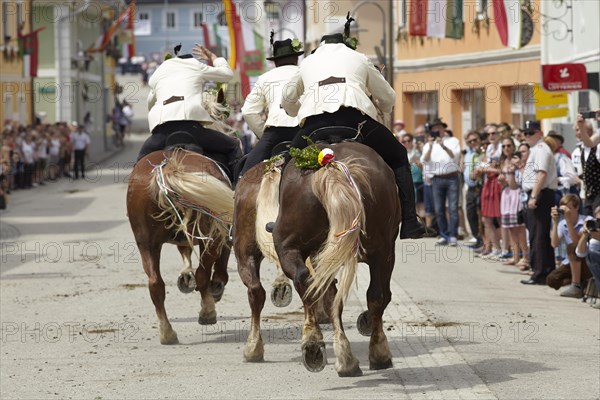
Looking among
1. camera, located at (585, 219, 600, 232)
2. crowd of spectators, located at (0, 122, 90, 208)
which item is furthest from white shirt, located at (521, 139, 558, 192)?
crowd of spectators, located at (0, 122, 90, 208)

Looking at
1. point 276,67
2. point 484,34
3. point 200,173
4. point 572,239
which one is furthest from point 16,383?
point 484,34

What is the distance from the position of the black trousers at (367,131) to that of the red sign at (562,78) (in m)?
8.62

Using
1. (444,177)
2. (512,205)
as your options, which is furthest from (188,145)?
(444,177)

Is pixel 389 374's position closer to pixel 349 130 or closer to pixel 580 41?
pixel 349 130

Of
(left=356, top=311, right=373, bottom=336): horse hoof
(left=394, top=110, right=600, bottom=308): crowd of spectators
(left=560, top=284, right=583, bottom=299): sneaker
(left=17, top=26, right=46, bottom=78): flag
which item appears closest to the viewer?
(left=356, top=311, right=373, bottom=336): horse hoof

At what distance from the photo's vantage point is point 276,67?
37.9ft

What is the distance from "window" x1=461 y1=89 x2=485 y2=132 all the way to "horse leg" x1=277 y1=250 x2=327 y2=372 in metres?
22.8

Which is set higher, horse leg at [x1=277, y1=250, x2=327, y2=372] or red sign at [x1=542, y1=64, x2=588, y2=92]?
red sign at [x1=542, y1=64, x2=588, y2=92]

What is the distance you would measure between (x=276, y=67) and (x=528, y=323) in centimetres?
338

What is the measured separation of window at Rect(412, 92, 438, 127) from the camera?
3506 cm

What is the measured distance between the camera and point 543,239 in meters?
16.0

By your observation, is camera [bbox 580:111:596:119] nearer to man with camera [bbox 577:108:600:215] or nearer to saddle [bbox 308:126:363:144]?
man with camera [bbox 577:108:600:215]

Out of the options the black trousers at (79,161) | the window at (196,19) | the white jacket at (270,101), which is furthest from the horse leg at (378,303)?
the window at (196,19)

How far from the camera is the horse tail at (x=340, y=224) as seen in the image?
29.1 feet
